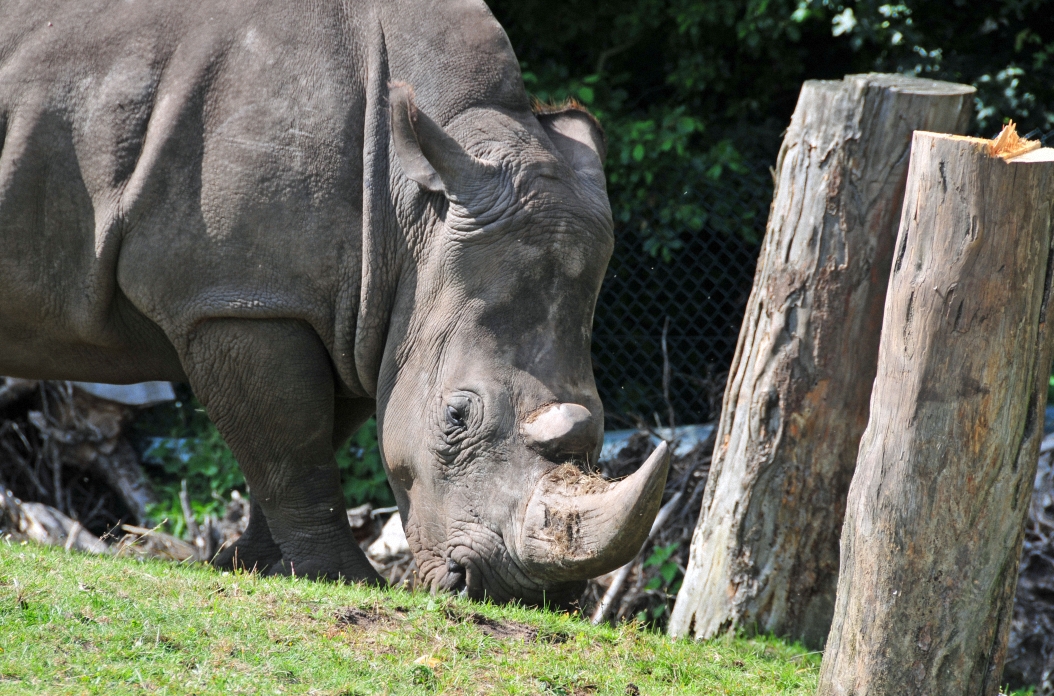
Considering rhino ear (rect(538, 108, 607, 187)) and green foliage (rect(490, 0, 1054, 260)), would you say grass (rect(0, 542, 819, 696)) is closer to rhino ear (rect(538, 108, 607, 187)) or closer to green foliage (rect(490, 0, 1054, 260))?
rhino ear (rect(538, 108, 607, 187))

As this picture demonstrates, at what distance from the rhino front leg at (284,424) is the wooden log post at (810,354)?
167 centimetres

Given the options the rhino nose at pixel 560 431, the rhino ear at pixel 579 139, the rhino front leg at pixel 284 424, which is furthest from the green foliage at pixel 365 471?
the rhino nose at pixel 560 431

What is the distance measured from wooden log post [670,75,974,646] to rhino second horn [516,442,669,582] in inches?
38.4

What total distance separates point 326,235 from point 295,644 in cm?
186

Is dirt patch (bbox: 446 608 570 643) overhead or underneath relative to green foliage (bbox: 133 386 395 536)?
overhead

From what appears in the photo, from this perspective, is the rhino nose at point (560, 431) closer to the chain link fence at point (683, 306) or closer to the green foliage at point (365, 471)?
the chain link fence at point (683, 306)

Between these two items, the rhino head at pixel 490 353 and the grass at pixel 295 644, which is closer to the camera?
the grass at pixel 295 644

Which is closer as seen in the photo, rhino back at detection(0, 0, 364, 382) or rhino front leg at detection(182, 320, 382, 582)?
rhino back at detection(0, 0, 364, 382)

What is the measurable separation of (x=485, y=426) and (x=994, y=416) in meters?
2.02

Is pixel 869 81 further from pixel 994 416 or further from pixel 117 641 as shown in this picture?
pixel 117 641

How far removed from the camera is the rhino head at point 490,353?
16.0ft

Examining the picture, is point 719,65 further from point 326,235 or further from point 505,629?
point 505,629

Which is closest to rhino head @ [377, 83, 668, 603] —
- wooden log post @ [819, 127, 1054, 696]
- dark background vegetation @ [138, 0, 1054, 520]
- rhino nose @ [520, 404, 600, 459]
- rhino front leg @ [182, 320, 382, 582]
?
rhino nose @ [520, 404, 600, 459]

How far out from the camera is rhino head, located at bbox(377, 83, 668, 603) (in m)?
4.89
